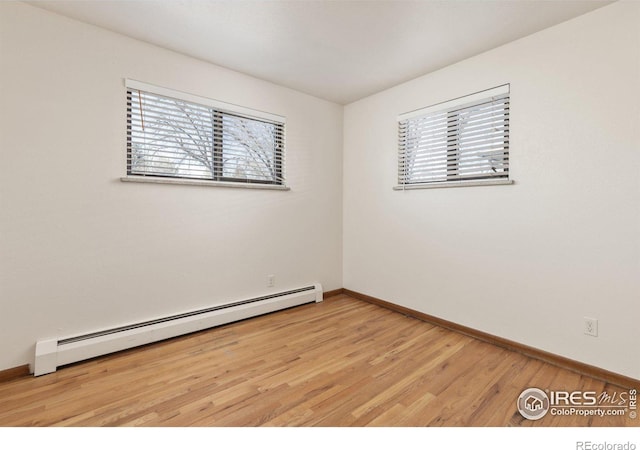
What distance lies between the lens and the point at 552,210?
7.46ft

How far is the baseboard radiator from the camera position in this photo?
2117 mm

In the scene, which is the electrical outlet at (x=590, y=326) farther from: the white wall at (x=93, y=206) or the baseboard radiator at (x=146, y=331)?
the white wall at (x=93, y=206)

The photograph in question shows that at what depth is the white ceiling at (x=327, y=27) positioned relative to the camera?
205 centimetres

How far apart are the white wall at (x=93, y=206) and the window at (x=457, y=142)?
1.65 meters

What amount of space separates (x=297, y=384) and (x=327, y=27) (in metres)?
2.62

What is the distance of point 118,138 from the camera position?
7.95ft

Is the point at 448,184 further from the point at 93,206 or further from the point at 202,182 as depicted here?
the point at 93,206

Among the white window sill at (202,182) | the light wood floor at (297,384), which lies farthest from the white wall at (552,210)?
the white window sill at (202,182)

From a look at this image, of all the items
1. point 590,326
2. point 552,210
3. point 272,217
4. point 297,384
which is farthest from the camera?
point 272,217

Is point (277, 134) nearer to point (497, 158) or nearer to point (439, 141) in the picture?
point (439, 141)

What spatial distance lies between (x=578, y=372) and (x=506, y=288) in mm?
711

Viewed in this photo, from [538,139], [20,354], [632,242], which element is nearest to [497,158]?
[538,139]

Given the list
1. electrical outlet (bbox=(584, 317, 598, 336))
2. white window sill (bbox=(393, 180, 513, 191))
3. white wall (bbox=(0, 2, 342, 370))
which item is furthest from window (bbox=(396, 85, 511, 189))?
white wall (bbox=(0, 2, 342, 370))

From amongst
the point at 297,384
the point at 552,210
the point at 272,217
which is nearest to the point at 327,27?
the point at 272,217
